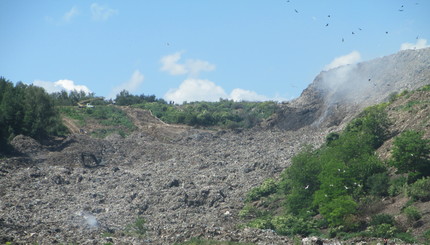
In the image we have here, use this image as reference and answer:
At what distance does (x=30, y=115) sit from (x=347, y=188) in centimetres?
3218

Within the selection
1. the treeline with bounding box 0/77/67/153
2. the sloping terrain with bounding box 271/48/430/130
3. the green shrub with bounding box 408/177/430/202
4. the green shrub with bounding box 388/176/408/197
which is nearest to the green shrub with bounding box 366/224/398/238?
the green shrub with bounding box 408/177/430/202

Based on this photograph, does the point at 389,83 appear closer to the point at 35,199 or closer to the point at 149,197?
the point at 149,197

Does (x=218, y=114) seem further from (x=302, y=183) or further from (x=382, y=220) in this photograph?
(x=382, y=220)

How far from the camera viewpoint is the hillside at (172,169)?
3173 centimetres

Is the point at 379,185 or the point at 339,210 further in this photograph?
the point at 379,185

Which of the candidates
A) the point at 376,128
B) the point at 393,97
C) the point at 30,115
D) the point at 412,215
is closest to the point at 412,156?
the point at 412,215

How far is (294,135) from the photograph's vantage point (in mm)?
58281

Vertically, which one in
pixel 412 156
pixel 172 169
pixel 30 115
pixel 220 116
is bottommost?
pixel 412 156

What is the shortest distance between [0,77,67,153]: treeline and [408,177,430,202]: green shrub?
1365 inches

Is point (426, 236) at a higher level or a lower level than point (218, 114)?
lower

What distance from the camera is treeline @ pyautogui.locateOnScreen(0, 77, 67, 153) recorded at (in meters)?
53.6

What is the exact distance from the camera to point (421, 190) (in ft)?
103

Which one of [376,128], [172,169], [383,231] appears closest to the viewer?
[383,231]

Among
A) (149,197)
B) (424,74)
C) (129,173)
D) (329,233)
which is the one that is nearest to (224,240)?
(329,233)
